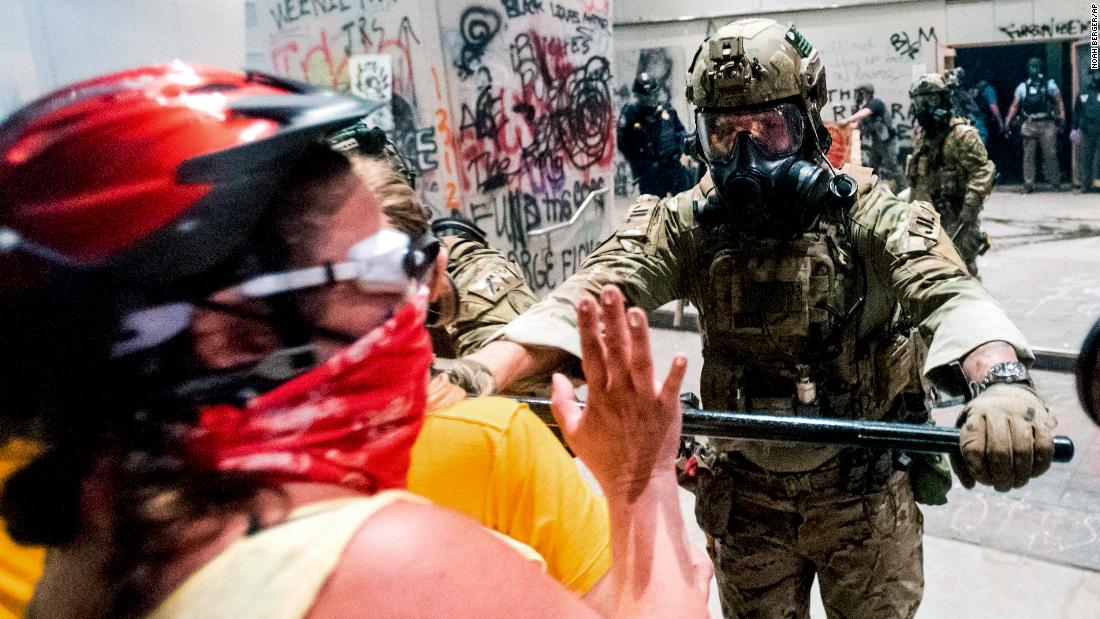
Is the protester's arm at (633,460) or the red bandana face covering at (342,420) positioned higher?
the red bandana face covering at (342,420)

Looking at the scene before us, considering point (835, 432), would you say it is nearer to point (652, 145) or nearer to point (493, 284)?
point (493, 284)

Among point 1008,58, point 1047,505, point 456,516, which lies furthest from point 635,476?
point 1008,58

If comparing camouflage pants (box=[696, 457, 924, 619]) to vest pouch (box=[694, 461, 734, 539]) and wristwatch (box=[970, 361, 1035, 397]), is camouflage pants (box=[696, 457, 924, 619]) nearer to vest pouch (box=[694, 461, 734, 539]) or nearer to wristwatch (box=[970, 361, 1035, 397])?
vest pouch (box=[694, 461, 734, 539])

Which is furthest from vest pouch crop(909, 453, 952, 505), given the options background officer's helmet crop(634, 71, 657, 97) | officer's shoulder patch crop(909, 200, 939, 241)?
background officer's helmet crop(634, 71, 657, 97)

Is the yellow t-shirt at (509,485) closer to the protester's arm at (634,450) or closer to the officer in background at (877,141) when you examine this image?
the protester's arm at (634,450)

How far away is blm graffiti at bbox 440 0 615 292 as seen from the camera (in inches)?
215

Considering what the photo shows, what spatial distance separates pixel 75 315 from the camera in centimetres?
72

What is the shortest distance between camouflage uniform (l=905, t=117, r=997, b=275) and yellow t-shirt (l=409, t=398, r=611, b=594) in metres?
5.92

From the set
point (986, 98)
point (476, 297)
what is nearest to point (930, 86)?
point (476, 297)

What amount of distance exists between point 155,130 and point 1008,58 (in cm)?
1442

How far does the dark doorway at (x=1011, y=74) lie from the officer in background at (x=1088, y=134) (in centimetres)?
43

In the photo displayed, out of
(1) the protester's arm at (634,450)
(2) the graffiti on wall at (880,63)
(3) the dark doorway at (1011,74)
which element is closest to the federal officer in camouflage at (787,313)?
(1) the protester's arm at (634,450)

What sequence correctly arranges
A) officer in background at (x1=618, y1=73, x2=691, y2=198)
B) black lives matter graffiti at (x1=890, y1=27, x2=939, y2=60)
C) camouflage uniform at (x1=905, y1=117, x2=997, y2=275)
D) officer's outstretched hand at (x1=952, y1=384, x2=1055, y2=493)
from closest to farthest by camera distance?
officer's outstretched hand at (x1=952, y1=384, x2=1055, y2=493) → camouflage uniform at (x1=905, y1=117, x2=997, y2=275) → officer in background at (x1=618, y1=73, x2=691, y2=198) → black lives matter graffiti at (x1=890, y1=27, x2=939, y2=60)

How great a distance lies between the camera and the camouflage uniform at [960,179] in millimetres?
6301
